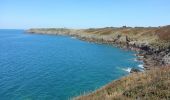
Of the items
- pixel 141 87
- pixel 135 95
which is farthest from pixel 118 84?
pixel 135 95

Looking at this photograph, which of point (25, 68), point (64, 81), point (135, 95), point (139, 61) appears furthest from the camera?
point (139, 61)

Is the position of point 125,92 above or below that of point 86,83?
above

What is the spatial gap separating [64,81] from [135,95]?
29954mm

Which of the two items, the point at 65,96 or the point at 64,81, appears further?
the point at 64,81

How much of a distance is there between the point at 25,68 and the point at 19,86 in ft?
51.2

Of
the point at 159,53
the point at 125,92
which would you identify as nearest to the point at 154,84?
the point at 125,92

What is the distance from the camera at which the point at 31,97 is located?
33.6m

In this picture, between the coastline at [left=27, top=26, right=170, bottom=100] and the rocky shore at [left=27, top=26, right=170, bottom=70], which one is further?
the rocky shore at [left=27, top=26, right=170, bottom=70]

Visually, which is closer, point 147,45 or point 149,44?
point 149,44

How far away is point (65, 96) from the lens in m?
33.8

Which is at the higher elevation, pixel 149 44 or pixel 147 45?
pixel 149 44

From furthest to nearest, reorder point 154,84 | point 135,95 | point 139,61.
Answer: point 139,61 → point 154,84 → point 135,95

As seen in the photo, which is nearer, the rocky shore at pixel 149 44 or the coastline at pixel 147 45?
the coastline at pixel 147 45

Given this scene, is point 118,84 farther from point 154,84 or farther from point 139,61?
point 139,61
